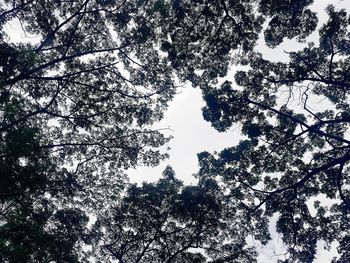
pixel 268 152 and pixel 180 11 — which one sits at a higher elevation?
pixel 180 11

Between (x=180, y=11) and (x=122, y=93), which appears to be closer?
(x=180, y=11)

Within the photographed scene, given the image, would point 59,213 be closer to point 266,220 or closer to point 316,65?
point 266,220

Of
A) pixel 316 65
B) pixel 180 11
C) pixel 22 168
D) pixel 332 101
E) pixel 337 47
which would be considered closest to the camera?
pixel 22 168

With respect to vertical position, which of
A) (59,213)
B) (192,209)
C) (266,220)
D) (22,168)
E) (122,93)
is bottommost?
(22,168)

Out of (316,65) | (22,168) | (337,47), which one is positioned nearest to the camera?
(22,168)

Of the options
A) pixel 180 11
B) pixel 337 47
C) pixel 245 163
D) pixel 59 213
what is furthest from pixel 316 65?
pixel 59 213

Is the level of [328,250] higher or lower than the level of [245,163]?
lower

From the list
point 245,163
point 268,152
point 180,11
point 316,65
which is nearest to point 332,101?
point 316,65

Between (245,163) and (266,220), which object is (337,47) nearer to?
(245,163)

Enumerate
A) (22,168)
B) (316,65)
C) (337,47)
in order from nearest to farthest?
1. (22,168)
2. (337,47)
3. (316,65)
